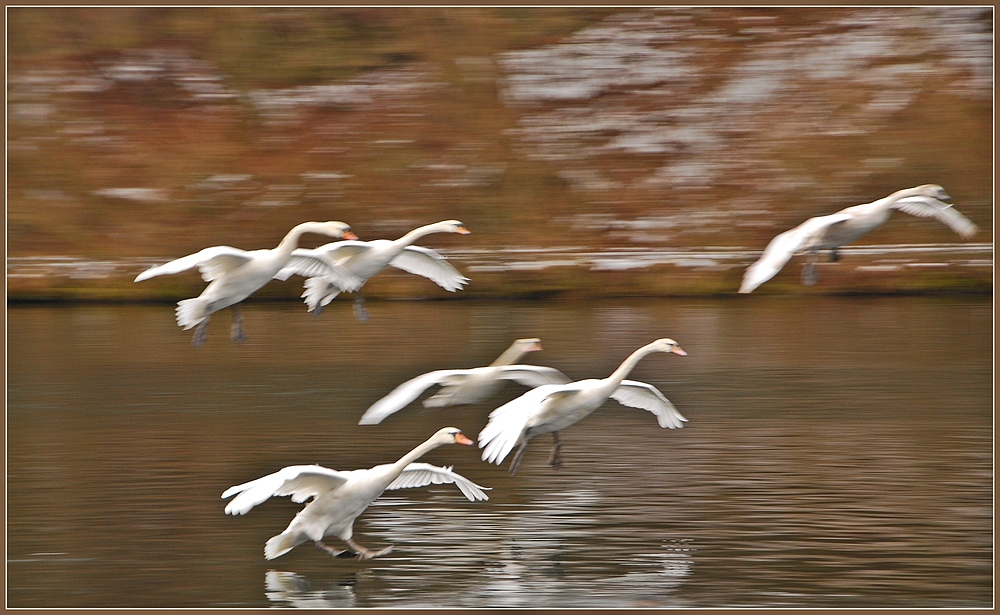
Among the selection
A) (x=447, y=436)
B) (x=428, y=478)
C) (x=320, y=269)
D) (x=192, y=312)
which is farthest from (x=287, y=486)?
(x=320, y=269)

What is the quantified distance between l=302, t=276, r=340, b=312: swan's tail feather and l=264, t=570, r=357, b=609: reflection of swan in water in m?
2.87

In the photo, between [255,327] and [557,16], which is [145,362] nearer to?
[255,327]

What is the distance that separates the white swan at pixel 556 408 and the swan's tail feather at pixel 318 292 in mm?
2330

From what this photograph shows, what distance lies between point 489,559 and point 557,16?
40.5 meters

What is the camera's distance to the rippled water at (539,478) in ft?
34.1

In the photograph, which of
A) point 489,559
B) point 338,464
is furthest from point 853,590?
point 338,464

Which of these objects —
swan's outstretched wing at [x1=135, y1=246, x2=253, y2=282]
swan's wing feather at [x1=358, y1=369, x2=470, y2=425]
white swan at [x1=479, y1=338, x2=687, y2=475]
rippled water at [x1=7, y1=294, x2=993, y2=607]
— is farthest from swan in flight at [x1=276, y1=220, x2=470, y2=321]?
rippled water at [x1=7, y1=294, x2=993, y2=607]

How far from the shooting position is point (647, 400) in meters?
11.7

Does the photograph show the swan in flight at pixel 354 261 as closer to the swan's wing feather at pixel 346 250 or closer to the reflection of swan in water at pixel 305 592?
the swan's wing feather at pixel 346 250

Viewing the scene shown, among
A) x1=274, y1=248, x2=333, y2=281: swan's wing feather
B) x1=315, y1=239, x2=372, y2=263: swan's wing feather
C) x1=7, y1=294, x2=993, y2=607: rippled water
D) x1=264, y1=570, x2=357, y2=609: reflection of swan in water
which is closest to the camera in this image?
x1=264, y1=570, x2=357, y2=609: reflection of swan in water

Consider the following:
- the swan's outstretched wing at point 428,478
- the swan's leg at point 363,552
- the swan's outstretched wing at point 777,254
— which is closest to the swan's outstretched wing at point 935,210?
the swan's outstretched wing at point 777,254

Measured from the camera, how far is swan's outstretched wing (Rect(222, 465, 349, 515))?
876cm

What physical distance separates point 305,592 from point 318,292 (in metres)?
3.34

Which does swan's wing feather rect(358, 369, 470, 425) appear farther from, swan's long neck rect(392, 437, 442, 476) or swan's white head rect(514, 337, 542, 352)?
swan's white head rect(514, 337, 542, 352)
